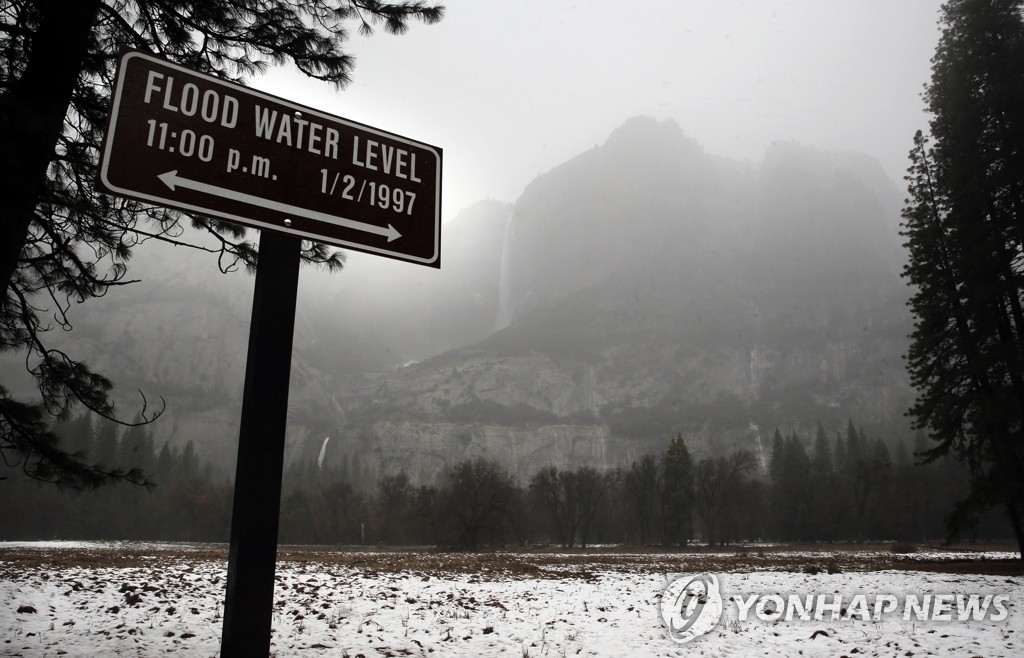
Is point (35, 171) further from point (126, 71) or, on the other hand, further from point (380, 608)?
point (380, 608)

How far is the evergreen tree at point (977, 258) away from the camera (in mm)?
20891

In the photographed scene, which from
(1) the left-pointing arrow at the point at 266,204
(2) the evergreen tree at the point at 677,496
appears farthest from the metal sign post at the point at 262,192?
(2) the evergreen tree at the point at 677,496

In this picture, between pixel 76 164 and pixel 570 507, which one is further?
pixel 570 507

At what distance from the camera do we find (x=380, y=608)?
36.6 feet

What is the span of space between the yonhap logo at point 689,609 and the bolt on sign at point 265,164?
9042mm

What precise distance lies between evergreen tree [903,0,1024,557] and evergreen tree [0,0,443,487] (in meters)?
24.0

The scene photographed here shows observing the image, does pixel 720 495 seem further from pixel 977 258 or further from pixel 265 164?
pixel 265 164

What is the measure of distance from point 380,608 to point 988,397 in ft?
74.2

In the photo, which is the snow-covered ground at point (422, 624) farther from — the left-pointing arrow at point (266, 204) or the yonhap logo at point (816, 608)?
the left-pointing arrow at point (266, 204)

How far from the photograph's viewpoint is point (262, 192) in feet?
8.79

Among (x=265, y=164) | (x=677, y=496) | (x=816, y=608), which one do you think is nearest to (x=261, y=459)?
(x=265, y=164)

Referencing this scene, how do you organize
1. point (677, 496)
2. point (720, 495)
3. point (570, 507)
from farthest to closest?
point (720, 495)
point (570, 507)
point (677, 496)

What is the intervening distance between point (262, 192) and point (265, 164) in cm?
15

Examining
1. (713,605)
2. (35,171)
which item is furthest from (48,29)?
(713,605)
